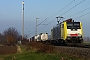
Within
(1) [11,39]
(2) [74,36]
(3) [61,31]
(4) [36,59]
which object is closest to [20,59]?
(4) [36,59]

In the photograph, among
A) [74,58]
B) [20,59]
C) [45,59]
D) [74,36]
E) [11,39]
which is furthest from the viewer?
[11,39]

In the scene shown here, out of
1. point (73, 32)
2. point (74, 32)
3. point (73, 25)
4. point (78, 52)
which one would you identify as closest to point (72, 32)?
point (73, 32)

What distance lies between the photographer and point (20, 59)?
1978 centimetres

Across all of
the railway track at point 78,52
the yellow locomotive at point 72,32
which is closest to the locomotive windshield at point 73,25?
the yellow locomotive at point 72,32

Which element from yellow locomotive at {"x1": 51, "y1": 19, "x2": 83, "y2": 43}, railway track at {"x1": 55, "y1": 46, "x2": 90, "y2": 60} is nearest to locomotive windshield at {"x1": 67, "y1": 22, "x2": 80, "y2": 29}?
yellow locomotive at {"x1": 51, "y1": 19, "x2": 83, "y2": 43}

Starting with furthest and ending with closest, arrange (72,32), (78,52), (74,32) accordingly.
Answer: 1. (72,32)
2. (74,32)
3. (78,52)

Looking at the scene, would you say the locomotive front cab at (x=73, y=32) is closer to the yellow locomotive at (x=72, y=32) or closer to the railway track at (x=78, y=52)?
the yellow locomotive at (x=72, y=32)

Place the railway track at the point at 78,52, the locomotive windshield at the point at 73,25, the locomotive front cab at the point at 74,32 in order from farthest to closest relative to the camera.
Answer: the locomotive windshield at the point at 73,25, the locomotive front cab at the point at 74,32, the railway track at the point at 78,52

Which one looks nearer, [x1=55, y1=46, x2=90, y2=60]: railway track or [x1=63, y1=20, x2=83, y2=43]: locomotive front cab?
[x1=55, y1=46, x2=90, y2=60]: railway track

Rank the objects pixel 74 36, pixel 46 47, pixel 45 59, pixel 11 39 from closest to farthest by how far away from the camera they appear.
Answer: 1. pixel 45 59
2. pixel 46 47
3. pixel 74 36
4. pixel 11 39

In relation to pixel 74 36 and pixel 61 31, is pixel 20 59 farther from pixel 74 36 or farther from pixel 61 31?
pixel 61 31

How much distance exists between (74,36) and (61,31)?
3660 millimetres

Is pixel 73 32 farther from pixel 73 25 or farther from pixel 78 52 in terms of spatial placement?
pixel 78 52

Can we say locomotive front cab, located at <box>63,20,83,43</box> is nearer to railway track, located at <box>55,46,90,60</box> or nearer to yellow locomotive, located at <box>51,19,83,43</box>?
yellow locomotive, located at <box>51,19,83,43</box>
